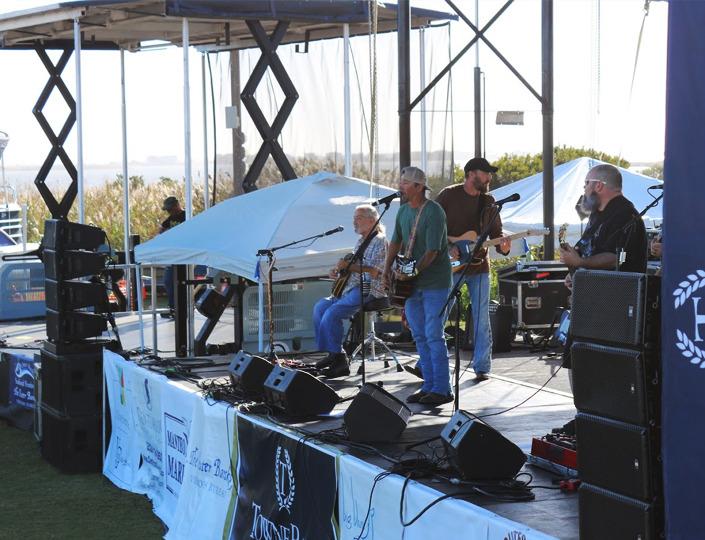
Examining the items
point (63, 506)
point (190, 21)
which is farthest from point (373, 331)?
point (190, 21)

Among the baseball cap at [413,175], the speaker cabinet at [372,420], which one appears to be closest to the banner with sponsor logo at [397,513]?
the speaker cabinet at [372,420]

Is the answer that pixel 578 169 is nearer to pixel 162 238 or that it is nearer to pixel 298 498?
pixel 162 238

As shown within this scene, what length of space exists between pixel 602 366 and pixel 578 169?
13255 millimetres

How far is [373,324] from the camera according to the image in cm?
985

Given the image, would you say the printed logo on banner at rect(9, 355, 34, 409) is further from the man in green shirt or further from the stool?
the man in green shirt

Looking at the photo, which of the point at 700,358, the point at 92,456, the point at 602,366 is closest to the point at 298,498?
the point at 602,366

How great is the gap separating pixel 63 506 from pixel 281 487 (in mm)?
2596

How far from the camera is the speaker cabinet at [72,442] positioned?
906 cm

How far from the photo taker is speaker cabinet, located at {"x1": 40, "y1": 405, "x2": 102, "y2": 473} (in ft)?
29.7

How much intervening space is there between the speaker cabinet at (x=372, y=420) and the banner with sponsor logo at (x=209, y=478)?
106cm

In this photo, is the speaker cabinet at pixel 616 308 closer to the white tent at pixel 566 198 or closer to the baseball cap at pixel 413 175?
the baseball cap at pixel 413 175

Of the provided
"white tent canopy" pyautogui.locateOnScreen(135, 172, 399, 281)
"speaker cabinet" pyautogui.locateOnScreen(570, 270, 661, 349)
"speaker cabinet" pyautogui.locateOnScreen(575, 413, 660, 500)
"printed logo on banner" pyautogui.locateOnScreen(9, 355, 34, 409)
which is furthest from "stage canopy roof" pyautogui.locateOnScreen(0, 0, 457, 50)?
"speaker cabinet" pyautogui.locateOnScreen(575, 413, 660, 500)

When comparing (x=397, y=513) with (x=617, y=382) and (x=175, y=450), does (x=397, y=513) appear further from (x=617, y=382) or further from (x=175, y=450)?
(x=175, y=450)

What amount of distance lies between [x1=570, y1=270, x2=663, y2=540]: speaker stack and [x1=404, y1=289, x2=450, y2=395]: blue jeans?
3219mm
